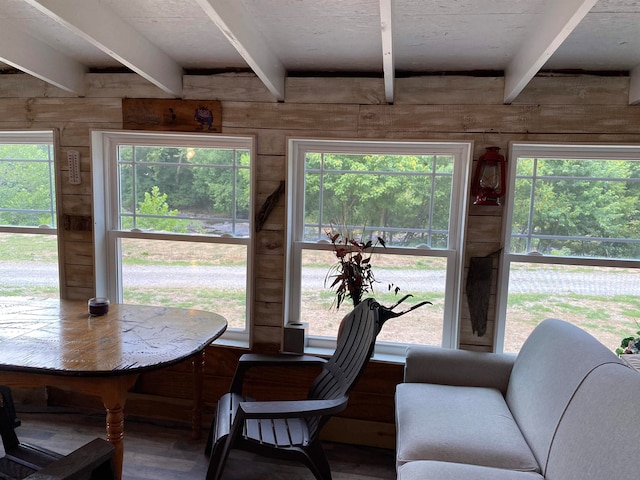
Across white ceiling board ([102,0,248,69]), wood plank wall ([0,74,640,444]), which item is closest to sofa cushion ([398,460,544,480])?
wood plank wall ([0,74,640,444])

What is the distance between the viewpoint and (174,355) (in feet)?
5.87

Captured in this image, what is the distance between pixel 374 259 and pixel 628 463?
1587mm

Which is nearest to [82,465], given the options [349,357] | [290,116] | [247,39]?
[349,357]

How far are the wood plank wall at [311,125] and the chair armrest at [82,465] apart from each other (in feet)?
4.25

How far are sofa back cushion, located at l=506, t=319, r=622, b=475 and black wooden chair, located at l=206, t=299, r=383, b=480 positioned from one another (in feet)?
2.33

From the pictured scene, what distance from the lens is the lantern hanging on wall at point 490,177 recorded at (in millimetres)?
2209

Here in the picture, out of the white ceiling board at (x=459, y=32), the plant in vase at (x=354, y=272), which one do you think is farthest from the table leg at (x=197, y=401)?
the white ceiling board at (x=459, y=32)

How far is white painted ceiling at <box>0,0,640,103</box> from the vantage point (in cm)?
161

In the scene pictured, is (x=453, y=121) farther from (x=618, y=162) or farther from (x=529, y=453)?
(x=529, y=453)

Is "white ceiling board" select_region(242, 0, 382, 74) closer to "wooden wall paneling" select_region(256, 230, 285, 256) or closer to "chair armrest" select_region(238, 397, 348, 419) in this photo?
"wooden wall paneling" select_region(256, 230, 285, 256)

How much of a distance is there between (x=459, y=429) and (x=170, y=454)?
1.62 meters

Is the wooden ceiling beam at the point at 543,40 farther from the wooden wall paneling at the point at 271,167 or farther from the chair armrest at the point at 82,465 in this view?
the chair armrest at the point at 82,465

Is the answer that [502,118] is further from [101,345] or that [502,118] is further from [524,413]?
[101,345]

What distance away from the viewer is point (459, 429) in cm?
171
